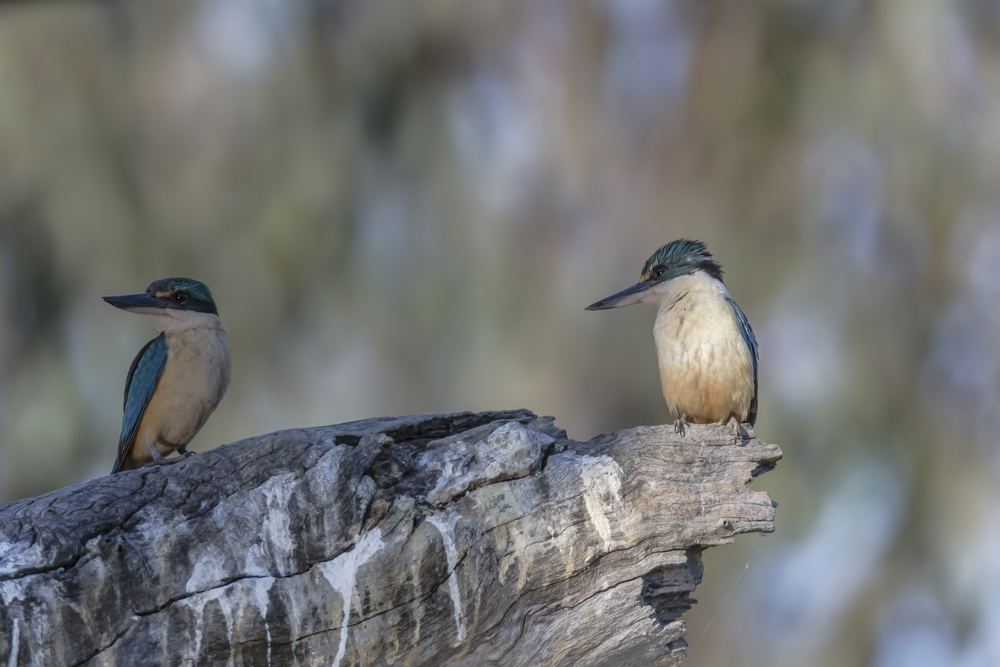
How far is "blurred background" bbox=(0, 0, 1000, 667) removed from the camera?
6.25 metres

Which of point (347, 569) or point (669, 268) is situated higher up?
point (669, 268)

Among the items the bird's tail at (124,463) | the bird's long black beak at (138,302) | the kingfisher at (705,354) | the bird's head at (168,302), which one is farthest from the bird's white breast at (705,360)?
the bird's tail at (124,463)

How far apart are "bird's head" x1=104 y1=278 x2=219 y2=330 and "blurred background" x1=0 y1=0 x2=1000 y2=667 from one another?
2.65 meters

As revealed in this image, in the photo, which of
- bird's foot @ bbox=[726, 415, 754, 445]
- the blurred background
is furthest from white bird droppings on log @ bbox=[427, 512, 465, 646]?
the blurred background

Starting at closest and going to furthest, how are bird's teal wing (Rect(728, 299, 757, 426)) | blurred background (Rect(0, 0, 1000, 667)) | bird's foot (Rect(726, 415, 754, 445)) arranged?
bird's foot (Rect(726, 415, 754, 445)), bird's teal wing (Rect(728, 299, 757, 426)), blurred background (Rect(0, 0, 1000, 667))

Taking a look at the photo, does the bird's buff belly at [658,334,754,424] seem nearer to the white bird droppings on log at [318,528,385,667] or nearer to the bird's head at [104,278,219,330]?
the white bird droppings on log at [318,528,385,667]

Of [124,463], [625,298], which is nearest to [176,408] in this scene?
[124,463]

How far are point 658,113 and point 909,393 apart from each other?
92.6 inches

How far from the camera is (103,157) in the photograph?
6.73 m

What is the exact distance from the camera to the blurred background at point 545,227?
6250 mm

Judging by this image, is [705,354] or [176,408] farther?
[705,354]

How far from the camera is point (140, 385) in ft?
12.4

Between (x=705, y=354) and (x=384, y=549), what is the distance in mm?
1653

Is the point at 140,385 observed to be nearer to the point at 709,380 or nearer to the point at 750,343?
the point at 709,380
